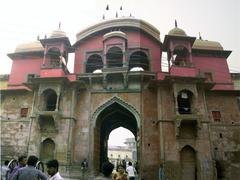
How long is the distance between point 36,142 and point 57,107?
2.72 meters

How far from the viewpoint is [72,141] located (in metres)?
16.4

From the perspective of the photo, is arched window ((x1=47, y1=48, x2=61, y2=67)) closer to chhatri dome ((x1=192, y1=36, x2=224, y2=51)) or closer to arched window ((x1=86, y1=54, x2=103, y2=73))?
arched window ((x1=86, y1=54, x2=103, y2=73))

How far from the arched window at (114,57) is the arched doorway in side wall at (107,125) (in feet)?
11.9

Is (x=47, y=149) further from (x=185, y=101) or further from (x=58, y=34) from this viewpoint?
(x=185, y=101)

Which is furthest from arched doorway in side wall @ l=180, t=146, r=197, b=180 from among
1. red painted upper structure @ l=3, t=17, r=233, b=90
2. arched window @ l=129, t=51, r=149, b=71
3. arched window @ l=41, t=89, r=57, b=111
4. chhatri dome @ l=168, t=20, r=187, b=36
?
arched window @ l=41, t=89, r=57, b=111

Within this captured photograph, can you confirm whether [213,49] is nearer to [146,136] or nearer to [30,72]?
[146,136]

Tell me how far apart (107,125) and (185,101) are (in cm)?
815

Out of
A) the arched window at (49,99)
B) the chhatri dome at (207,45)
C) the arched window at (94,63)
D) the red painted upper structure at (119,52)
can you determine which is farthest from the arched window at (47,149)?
the chhatri dome at (207,45)

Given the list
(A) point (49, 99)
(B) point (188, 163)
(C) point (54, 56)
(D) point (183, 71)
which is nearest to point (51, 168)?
(B) point (188, 163)

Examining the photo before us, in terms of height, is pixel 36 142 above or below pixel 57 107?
below

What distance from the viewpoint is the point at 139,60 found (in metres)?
19.8

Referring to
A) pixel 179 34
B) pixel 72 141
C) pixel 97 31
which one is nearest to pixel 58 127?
pixel 72 141

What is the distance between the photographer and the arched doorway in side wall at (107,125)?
1716 centimetres

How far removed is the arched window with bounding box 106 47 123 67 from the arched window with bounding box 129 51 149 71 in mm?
866
